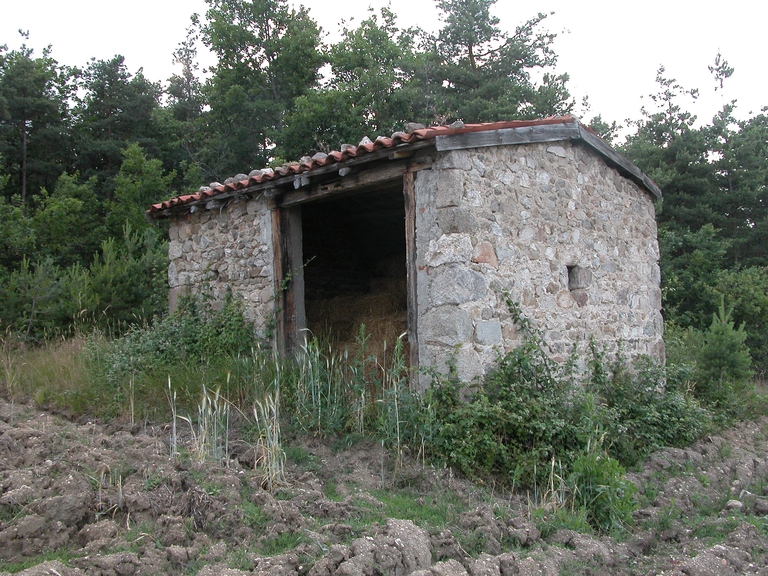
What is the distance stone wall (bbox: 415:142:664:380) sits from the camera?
5801 millimetres

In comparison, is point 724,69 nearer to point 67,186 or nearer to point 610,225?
point 610,225

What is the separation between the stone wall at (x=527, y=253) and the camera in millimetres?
5801

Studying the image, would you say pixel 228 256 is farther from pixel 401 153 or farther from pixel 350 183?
pixel 401 153

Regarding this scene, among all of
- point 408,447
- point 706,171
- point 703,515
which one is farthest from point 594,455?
point 706,171

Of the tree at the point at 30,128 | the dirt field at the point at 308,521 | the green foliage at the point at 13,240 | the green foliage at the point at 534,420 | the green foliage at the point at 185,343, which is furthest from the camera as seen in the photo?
the tree at the point at 30,128

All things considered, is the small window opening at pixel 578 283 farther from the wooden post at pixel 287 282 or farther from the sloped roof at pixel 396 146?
the wooden post at pixel 287 282

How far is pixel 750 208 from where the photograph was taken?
61.8ft

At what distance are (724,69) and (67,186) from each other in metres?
21.1

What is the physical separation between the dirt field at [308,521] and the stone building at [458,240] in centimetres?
149

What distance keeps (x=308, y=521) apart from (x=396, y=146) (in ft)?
11.2

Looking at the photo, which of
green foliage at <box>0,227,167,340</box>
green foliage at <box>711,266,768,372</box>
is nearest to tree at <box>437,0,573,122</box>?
green foliage at <box>711,266,768,372</box>

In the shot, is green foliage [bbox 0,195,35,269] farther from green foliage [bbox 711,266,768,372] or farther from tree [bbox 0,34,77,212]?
green foliage [bbox 711,266,768,372]

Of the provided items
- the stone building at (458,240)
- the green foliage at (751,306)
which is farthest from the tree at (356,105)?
the green foliage at (751,306)

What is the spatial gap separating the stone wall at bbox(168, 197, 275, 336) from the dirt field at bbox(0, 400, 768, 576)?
245cm
